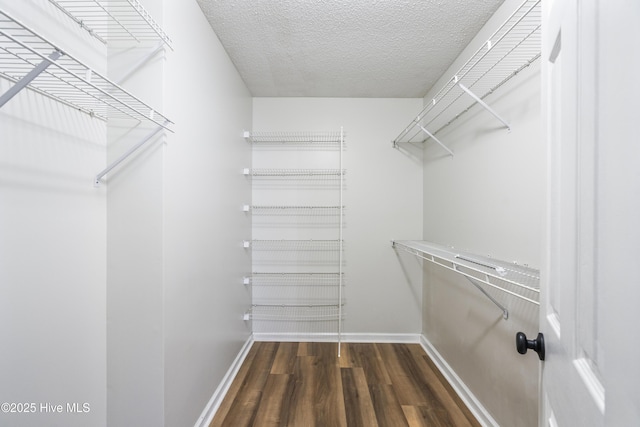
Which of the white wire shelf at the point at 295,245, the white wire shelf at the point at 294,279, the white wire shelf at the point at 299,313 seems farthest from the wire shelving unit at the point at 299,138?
the white wire shelf at the point at 299,313

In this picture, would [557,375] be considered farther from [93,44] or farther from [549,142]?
[93,44]

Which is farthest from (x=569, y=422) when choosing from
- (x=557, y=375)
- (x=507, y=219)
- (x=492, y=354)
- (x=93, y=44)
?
(x=93, y=44)

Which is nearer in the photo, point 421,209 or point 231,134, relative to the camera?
point 231,134

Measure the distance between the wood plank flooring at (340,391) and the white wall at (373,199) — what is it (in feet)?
1.20

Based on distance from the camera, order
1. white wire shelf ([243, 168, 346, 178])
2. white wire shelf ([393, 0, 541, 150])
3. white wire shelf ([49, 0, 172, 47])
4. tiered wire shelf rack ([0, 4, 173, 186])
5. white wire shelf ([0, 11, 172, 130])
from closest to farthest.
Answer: white wire shelf ([0, 11, 172, 130])
tiered wire shelf rack ([0, 4, 173, 186])
white wire shelf ([49, 0, 172, 47])
white wire shelf ([393, 0, 541, 150])
white wire shelf ([243, 168, 346, 178])

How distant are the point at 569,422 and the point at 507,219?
3.73 feet

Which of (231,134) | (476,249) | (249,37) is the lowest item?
(476,249)

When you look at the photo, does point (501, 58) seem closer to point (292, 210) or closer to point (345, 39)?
point (345, 39)

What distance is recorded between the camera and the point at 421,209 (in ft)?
8.91

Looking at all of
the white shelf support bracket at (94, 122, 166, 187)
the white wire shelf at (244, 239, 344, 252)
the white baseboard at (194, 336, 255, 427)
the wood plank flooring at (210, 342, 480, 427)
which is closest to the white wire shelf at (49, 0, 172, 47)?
the white shelf support bracket at (94, 122, 166, 187)

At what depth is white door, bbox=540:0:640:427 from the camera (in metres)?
0.33

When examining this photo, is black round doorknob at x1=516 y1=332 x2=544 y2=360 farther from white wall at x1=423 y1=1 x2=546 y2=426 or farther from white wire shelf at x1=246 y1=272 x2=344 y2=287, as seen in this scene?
white wire shelf at x1=246 y1=272 x2=344 y2=287

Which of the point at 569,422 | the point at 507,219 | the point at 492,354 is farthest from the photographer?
the point at 492,354

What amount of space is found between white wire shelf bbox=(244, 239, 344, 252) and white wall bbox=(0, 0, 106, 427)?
5.14 feet
